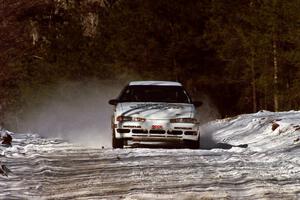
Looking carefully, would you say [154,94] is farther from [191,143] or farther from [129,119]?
[191,143]

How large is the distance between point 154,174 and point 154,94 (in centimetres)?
600

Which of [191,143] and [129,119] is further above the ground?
[129,119]

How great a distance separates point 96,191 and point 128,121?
5.92 m

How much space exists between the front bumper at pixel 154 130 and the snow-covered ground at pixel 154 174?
3.16ft

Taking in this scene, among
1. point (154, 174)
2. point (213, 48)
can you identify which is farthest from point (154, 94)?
point (213, 48)

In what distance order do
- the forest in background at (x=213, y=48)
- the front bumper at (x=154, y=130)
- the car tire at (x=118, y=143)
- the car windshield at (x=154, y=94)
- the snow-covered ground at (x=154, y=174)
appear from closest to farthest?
the snow-covered ground at (x=154, y=174) < the front bumper at (x=154, y=130) < the car tire at (x=118, y=143) < the car windshield at (x=154, y=94) < the forest in background at (x=213, y=48)

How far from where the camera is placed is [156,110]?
13.4m

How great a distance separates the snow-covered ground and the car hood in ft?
4.04

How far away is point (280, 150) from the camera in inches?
501

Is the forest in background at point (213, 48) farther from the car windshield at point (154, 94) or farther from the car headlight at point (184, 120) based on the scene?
the car headlight at point (184, 120)

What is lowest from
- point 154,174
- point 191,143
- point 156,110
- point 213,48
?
point 191,143

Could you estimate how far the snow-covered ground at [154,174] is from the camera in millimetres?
7258

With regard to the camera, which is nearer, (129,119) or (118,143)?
(129,119)

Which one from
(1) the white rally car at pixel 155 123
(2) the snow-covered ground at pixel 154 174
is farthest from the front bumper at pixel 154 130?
(2) the snow-covered ground at pixel 154 174
